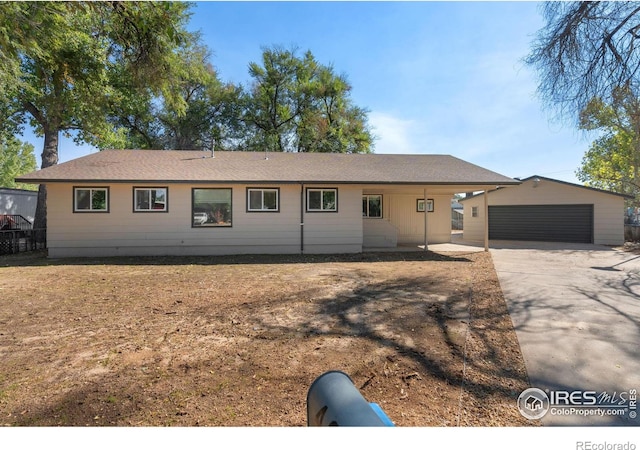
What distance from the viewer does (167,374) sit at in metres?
3.05

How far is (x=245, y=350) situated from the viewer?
3588 mm

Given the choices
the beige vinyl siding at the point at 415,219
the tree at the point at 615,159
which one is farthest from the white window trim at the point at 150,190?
the tree at the point at 615,159

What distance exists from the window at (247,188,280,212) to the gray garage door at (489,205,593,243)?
1413cm

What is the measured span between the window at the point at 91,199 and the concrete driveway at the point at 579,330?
12459mm

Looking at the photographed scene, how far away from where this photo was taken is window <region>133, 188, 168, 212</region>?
1103 centimetres

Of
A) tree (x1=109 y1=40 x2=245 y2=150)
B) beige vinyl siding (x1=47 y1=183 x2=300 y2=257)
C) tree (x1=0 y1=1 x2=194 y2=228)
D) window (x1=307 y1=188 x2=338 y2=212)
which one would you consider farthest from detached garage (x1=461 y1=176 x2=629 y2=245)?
tree (x1=109 y1=40 x2=245 y2=150)

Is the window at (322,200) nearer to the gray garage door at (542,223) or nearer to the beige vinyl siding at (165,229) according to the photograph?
the beige vinyl siding at (165,229)

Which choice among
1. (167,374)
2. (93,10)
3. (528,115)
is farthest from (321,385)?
(528,115)

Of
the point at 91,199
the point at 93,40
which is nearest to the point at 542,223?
the point at 91,199

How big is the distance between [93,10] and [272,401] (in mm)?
6319

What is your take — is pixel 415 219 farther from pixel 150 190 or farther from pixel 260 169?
pixel 150 190

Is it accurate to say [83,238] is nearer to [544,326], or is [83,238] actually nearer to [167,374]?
[167,374]

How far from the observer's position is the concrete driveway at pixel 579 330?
9.18 feet

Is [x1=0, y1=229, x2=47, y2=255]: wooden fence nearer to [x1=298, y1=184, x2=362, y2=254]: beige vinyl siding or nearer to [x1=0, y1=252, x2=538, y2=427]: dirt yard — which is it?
[x1=0, y1=252, x2=538, y2=427]: dirt yard
